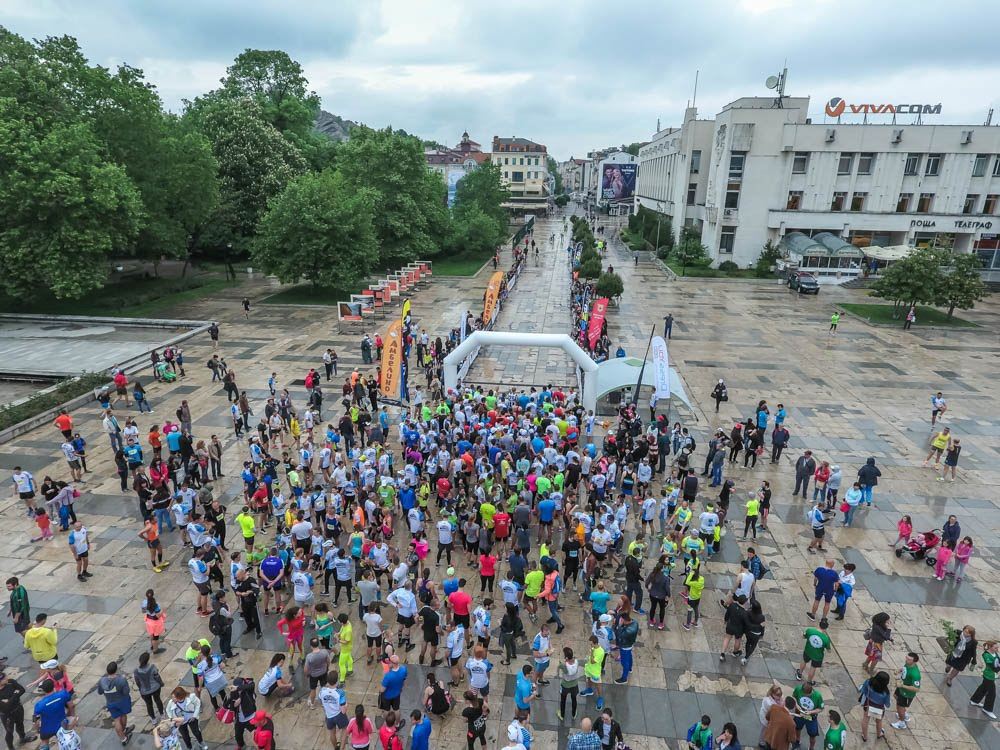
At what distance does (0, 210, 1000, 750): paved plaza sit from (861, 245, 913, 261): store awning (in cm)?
1935

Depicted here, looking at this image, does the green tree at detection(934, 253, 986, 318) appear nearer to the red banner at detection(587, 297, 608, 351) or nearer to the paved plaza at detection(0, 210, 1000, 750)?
the paved plaza at detection(0, 210, 1000, 750)

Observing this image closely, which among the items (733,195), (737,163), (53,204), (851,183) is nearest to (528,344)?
(53,204)

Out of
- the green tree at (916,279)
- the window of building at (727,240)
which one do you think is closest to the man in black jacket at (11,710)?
the green tree at (916,279)

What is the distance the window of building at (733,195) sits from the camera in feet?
183

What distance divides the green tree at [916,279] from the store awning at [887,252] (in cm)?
1560

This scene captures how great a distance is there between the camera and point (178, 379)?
2553cm

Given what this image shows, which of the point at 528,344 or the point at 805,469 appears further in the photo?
the point at 528,344

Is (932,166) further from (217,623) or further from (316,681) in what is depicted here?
(217,623)

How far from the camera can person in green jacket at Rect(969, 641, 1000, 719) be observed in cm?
955

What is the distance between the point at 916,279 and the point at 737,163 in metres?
24.5

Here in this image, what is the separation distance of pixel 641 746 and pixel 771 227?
55.0m

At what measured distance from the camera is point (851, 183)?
2096 inches

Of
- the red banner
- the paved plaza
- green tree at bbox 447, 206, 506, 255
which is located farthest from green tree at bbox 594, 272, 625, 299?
green tree at bbox 447, 206, 506, 255

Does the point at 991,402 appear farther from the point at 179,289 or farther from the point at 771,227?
the point at 179,289
